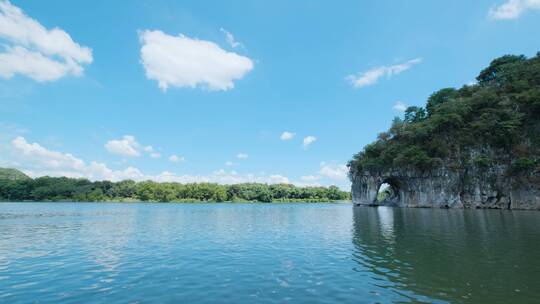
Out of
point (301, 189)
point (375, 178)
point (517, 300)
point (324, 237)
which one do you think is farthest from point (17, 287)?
point (301, 189)

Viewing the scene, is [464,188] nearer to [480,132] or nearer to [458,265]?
[480,132]

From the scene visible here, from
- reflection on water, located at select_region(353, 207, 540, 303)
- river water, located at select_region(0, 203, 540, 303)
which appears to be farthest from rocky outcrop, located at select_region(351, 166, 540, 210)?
river water, located at select_region(0, 203, 540, 303)

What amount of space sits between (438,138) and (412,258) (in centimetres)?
7184

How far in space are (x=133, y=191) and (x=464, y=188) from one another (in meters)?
176

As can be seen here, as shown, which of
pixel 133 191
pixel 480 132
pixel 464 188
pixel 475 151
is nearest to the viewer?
pixel 480 132

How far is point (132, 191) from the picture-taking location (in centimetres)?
18338

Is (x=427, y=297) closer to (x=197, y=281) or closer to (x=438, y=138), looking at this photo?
(x=197, y=281)

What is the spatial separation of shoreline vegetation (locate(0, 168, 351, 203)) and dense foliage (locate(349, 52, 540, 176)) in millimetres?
105640

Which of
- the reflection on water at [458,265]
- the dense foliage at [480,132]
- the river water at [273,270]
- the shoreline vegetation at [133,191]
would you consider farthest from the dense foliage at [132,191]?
the reflection on water at [458,265]

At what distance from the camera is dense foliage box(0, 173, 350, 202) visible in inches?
Result: 6644

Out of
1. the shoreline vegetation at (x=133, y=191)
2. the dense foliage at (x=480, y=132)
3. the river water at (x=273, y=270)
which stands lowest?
the river water at (x=273, y=270)

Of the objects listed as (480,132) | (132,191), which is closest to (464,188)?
(480,132)

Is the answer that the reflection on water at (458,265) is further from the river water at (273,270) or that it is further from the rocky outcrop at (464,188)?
the rocky outcrop at (464,188)

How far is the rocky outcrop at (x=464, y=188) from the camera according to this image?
63.5m
